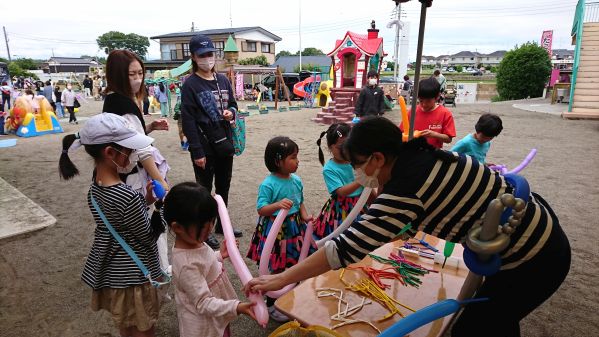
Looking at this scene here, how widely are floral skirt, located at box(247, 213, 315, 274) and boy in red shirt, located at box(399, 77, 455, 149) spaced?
1646 mm

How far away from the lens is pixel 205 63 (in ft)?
11.1

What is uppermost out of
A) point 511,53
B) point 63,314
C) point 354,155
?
point 511,53

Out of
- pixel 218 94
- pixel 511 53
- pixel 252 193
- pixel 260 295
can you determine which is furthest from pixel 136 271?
pixel 511 53

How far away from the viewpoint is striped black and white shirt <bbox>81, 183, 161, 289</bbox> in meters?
1.79

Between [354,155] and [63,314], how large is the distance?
2622 millimetres

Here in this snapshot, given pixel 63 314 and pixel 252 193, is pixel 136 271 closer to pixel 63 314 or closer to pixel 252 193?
pixel 63 314

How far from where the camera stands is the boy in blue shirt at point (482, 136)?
128 inches

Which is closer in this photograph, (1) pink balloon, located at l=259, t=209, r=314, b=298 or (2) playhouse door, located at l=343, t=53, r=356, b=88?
(1) pink balloon, located at l=259, t=209, r=314, b=298

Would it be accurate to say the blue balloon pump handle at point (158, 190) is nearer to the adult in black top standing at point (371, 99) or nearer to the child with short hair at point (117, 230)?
the child with short hair at point (117, 230)

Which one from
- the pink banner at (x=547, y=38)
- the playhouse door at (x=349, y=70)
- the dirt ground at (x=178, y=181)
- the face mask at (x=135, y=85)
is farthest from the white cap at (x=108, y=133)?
the pink banner at (x=547, y=38)

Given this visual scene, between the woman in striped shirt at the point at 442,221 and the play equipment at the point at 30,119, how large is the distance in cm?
1263

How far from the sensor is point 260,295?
1.59 m

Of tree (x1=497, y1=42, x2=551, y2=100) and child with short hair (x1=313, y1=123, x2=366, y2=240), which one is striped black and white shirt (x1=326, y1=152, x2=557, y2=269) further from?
tree (x1=497, y1=42, x2=551, y2=100)

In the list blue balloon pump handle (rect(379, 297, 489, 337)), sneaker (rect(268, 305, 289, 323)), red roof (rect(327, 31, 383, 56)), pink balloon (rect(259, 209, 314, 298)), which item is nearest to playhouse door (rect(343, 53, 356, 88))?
red roof (rect(327, 31, 383, 56))
